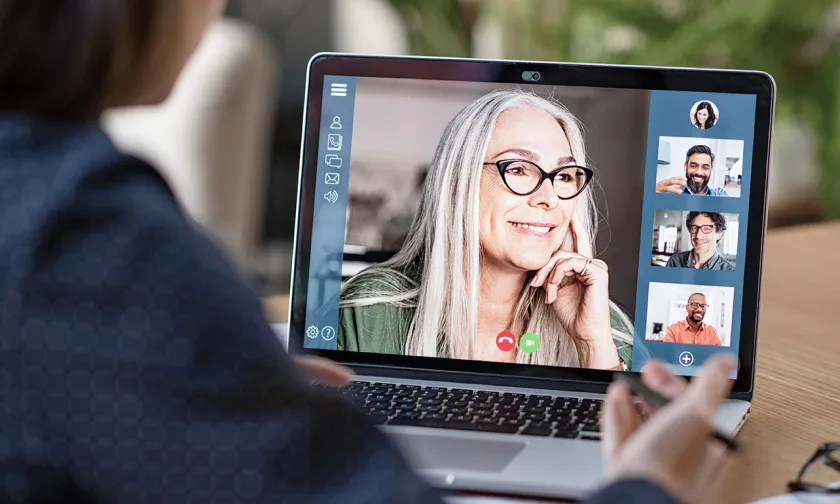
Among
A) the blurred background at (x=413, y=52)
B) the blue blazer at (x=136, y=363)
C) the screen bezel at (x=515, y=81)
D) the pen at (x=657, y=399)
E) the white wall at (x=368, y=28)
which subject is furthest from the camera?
the white wall at (x=368, y=28)

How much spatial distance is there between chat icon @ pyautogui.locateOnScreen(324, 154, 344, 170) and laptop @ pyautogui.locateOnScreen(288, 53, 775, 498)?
0.02m

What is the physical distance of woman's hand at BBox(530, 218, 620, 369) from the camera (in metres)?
0.81

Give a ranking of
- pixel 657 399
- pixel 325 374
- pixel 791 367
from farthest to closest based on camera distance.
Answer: pixel 791 367, pixel 325 374, pixel 657 399

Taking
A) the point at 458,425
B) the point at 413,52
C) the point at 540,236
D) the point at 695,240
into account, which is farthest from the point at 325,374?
the point at 413,52

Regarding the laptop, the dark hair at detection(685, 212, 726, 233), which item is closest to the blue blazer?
the laptop

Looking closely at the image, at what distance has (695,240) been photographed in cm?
81

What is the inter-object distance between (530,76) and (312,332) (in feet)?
0.97

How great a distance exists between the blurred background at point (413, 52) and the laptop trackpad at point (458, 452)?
4.00 feet

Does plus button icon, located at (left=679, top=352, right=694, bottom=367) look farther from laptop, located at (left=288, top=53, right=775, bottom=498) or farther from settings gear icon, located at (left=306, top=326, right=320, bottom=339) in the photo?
settings gear icon, located at (left=306, top=326, right=320, bottom=339)

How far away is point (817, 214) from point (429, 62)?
76.1 inches

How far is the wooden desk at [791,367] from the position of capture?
0.67 metres

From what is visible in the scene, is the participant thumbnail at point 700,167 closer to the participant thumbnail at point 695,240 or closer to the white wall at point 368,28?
the participant thumbnail at point 695,240

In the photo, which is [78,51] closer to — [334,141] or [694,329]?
[334,141]

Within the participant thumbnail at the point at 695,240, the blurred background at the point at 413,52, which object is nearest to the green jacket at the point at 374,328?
the participant thumbnail at the point at 695,240
